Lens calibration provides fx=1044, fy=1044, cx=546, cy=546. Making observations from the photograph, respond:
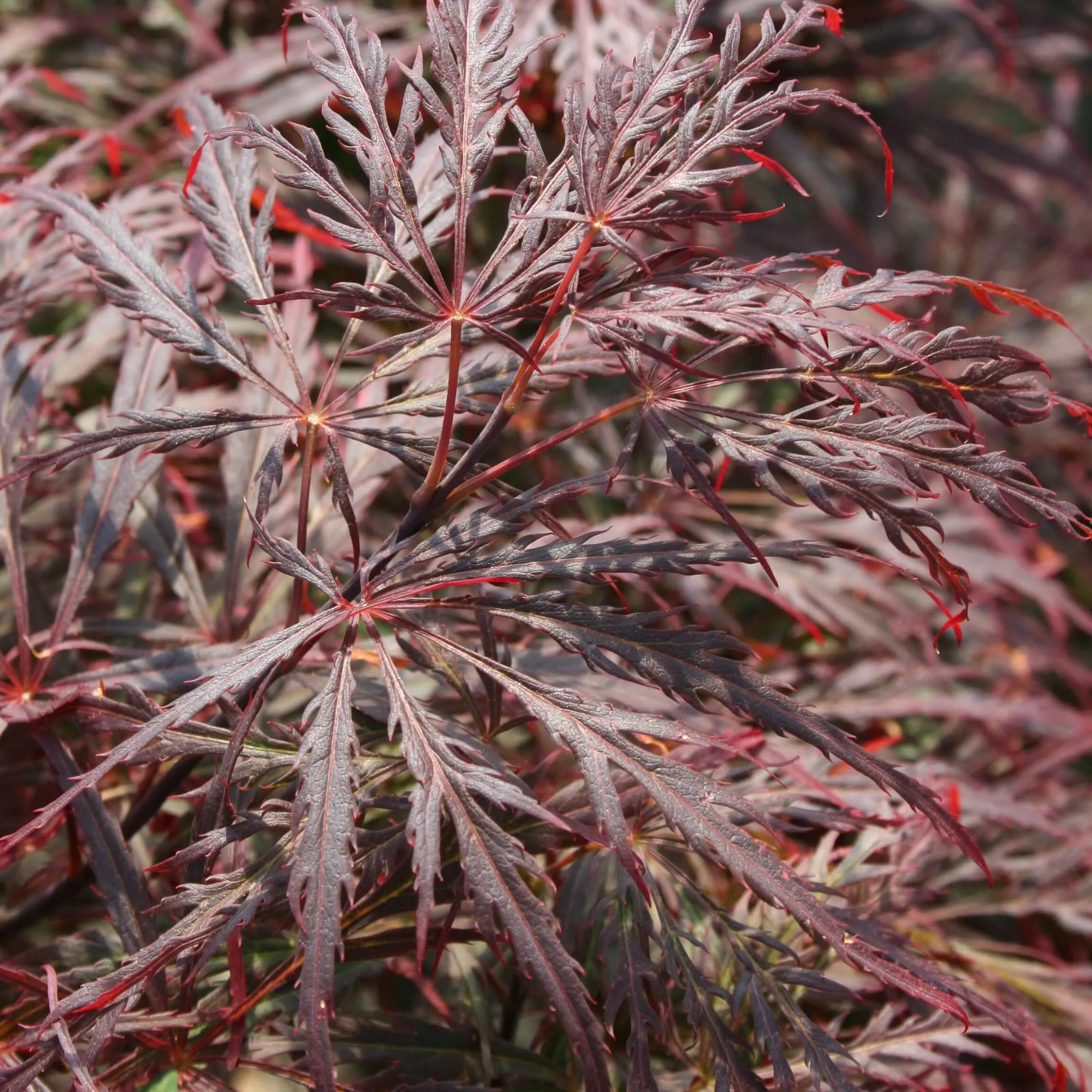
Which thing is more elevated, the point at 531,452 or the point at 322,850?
the point at 531,452

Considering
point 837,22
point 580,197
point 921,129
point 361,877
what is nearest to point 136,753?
point 361,877

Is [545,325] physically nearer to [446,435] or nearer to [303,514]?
[446,435]

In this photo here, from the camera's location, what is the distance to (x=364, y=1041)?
74 centimetres

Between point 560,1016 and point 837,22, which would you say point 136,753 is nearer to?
point 560,1016

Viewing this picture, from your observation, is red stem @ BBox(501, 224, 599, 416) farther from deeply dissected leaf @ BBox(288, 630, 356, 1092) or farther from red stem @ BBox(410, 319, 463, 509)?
deeply dissected leaf @ BBox(288, 630, 356, 1092)

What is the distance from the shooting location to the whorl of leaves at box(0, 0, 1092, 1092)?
0.56 metres

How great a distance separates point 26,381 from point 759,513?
0.86 metres

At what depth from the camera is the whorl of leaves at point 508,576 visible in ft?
1.85

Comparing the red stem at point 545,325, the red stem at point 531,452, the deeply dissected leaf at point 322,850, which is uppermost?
the red stem at point 545,325

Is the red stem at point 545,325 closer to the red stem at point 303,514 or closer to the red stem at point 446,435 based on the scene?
the red stem at point 446,435

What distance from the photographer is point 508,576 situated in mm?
614

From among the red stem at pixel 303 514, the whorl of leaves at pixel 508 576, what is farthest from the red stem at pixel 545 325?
the red stem at pixel 303 514

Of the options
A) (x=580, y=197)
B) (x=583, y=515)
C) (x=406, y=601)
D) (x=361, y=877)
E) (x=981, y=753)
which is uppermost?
(x=580, y=197)

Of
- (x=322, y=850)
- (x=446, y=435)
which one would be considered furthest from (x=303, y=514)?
(x=322, y=850)
